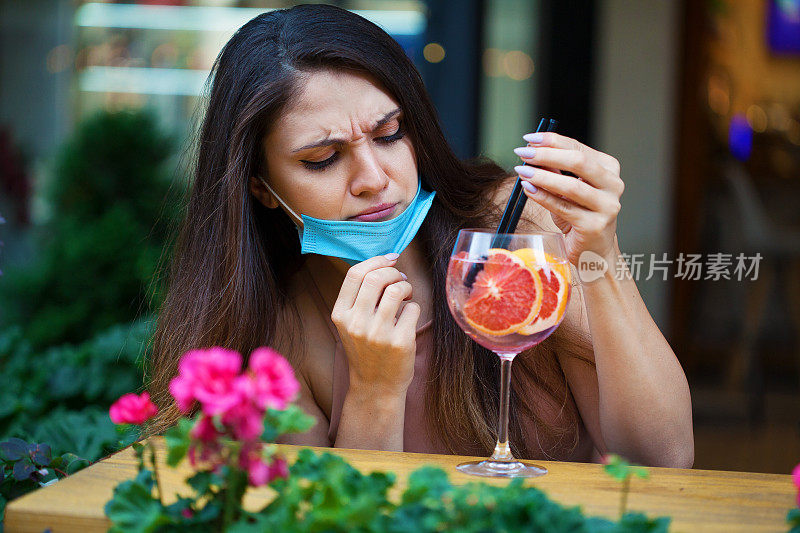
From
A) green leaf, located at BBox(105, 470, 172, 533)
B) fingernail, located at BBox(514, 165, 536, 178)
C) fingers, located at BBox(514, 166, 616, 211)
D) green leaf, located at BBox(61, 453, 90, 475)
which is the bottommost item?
green leaf, located at BBox(61, 453, 90, 475)

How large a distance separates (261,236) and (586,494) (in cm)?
119

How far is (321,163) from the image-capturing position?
1844 millimetres

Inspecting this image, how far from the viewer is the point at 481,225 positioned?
2002 millimetres

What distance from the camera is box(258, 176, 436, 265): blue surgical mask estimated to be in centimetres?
182

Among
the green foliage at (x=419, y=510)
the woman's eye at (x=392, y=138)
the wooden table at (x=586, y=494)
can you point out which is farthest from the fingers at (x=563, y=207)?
the green foliage at (x=419, y=510)

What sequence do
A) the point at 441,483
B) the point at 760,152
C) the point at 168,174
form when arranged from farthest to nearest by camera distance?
the point at 760,152
the point at 168,174
the point at 441,483

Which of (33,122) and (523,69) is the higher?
(523,69)

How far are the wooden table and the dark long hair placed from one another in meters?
0.55

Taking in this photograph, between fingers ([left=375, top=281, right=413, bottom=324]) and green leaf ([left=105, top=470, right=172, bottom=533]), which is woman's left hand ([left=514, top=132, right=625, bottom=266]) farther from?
green leaf ([left=105, top=470, right=172, bottom=533])

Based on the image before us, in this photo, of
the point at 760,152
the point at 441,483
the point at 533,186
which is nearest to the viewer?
the point at 441,483

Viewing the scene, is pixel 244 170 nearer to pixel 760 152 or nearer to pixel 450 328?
pixel 450 328

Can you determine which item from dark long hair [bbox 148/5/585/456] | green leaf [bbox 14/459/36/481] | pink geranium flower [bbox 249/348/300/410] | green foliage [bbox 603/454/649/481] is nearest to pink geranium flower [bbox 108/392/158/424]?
pink geranium flower [bbox 249/348/300/410]

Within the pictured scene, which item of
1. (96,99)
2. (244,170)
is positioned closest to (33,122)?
(96,99)

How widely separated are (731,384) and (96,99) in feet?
14.7
